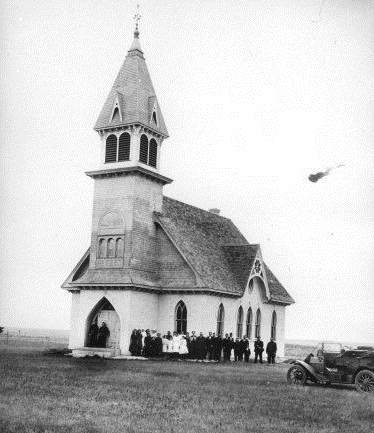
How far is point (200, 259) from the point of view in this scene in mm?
40438

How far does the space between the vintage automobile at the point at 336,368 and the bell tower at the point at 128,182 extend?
1553cm

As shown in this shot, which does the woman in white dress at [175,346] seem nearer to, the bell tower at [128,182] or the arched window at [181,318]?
the arched window at [181,318]

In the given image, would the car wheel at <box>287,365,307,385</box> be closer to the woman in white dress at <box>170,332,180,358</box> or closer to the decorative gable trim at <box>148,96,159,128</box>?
the woman in white dress at <box>170,332,180,358</box>

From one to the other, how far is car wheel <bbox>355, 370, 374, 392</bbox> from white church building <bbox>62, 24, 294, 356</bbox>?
1666 centimetres

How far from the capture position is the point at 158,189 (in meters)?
40.9

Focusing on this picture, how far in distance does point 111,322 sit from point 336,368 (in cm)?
1911

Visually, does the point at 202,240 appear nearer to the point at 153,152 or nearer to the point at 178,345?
the point at 153,152

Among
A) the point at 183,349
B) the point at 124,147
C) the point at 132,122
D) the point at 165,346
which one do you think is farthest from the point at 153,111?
the point at 183,349

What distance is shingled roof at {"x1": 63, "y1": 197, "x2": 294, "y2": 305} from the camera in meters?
38.3

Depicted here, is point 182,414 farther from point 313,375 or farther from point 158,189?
point 158,189

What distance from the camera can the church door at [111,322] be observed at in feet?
127

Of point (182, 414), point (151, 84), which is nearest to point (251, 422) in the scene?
point (182, 414)

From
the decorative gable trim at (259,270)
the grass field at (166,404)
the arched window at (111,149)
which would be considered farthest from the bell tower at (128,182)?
the grass field at (166,404)

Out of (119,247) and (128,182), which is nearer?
(119,247)
